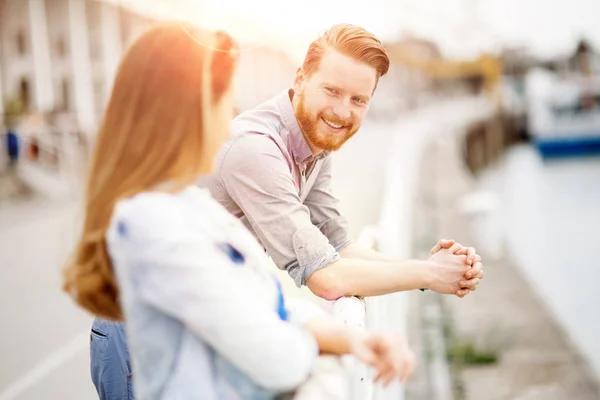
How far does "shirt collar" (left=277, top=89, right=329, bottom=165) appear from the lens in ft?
6.87

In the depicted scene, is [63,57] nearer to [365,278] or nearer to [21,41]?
[21,41]

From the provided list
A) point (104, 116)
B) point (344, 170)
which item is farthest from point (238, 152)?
point (344, 170)

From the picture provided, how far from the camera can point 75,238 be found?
5.06 feet

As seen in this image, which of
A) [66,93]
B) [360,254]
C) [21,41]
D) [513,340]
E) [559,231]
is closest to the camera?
[360,254]

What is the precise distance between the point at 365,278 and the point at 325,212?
1.18ft

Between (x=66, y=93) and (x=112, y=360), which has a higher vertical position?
(x=112, y=360)

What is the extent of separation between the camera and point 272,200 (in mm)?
1913

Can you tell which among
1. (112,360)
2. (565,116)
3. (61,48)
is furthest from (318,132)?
(565,116)

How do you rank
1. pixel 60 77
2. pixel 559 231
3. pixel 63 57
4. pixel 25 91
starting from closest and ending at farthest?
pixel 559 231 → pixel 60 77 → pixel 25 91 → pixel 63 57

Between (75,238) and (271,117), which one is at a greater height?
(271,117)

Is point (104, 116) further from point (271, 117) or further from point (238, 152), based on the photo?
Answer: point (271, 117)

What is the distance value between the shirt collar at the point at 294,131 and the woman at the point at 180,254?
60 centimetres

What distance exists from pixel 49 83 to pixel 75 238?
59.8 ft

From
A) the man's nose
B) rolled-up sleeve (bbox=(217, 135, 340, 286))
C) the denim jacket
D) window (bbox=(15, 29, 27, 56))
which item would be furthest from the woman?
window (bbox=(15, 29, 27, 56))
